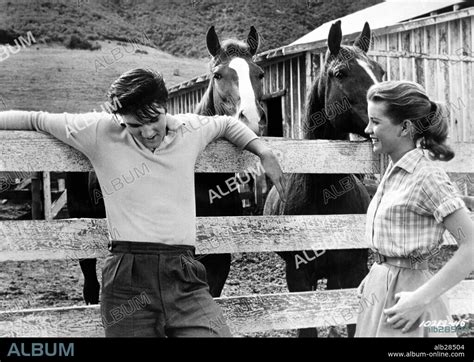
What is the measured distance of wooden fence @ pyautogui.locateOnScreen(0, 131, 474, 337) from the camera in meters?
2.87

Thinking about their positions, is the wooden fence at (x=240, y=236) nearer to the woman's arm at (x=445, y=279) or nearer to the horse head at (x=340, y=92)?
Answer: the woman's arm at (x=445, y=279)

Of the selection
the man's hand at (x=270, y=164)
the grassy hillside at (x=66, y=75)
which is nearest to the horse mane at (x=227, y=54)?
the man's hand at (x=270, y=164)

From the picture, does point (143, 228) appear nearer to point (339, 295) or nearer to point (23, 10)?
point (339, 295)

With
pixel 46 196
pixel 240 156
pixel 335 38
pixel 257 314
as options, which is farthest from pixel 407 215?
pixel 46 196

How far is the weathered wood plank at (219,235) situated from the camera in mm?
2896

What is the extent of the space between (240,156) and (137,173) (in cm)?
84

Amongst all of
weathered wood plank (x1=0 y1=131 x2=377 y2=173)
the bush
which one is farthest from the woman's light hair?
the bush

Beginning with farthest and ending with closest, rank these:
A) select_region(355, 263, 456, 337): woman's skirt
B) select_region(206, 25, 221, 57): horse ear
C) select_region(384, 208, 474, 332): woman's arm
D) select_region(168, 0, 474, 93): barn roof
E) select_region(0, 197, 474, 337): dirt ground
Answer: select_region(168, 0, 474, 93): barn roof, select_region(0, 197, 474, 337): dirt ground, select_region(206, 25, 221, 57): horse ear, select_region(355, 263, 456, 337): woman's skirt, select_region(384, 208, 474, 332): woman's arm

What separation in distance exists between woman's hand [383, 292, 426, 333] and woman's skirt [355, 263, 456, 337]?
2.5 inches

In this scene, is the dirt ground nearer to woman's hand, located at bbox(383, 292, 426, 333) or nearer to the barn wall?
the barn wall

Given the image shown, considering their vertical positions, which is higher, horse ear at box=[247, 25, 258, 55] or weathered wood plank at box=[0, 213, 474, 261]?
horse ear at box=[247, 25, 258, 55]

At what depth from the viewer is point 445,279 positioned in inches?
81.6

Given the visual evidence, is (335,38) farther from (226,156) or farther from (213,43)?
(226,156)
